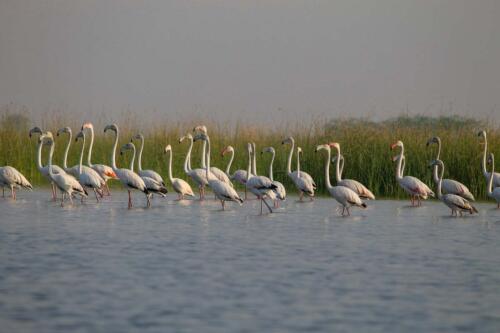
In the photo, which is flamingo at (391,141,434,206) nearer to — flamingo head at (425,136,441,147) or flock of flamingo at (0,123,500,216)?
flock of flamingo at (0,123,500,216)

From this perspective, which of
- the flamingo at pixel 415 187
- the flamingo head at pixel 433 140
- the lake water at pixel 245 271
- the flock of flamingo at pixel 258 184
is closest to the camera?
the lake water at pixel 245 271

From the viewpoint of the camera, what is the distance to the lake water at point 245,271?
729 centimetres

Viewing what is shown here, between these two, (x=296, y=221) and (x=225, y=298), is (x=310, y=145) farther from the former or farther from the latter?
(x=225, y=298)

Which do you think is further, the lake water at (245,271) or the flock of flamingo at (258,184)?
the flock of flamingo at (258,184)

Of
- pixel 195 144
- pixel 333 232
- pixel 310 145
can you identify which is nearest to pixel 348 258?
pixel 333 232

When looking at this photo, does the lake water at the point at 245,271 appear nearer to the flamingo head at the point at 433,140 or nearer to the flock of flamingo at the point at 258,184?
the flock of flamingo at the point at 258,184

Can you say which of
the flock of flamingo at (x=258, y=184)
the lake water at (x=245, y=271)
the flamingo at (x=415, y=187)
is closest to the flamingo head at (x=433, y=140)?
the flock of flamingo at (x=258, y=184)

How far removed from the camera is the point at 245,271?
9742 mm

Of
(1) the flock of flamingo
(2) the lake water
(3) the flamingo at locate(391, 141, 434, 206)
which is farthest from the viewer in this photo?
(3) the flamingo at locate(391, 141, 434, 206)

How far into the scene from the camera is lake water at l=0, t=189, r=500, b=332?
7.29 m

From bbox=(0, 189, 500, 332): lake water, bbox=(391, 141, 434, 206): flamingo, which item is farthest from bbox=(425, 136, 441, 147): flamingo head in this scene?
bbox=(0, 189, 500, 332): lake water

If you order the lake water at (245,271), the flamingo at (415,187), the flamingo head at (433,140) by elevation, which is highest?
the flamingo head at (433,140)

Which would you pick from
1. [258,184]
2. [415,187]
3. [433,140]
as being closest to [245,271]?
[258,184]

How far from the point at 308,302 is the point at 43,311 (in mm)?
2179
